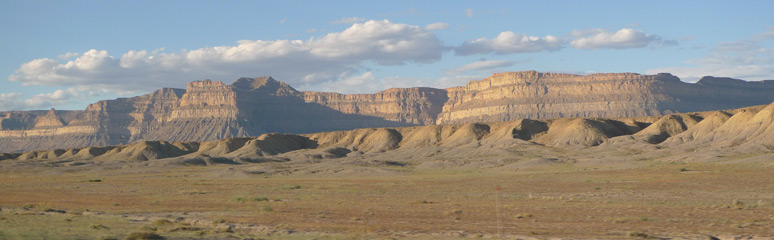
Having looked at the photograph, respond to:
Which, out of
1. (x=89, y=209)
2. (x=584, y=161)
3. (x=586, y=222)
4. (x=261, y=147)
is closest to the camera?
(x=586, y=222)

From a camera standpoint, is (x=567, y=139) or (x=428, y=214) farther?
(x=567, y=139)

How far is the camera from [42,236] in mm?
26234

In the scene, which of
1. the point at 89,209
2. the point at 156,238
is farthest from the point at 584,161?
the point at 156,238

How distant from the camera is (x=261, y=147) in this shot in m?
194

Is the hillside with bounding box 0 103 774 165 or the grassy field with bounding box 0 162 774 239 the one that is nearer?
the grassy field with bounding box 0 162 774 239

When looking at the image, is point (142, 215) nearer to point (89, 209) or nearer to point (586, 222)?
point (89, 209)

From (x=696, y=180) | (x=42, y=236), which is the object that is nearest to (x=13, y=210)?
(x=42, y=236)

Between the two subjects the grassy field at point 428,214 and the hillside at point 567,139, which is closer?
the grassy field at point 428,214

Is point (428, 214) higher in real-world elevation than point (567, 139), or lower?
lower

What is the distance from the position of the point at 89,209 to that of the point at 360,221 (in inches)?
721

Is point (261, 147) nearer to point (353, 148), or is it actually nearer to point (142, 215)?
point (353, 148)

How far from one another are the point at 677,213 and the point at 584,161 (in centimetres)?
7835

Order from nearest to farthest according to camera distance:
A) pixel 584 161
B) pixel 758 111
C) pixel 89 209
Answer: pixel 89 209 < pixel 584 161 < pixel 758 111

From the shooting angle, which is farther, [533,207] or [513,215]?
[533,207]
